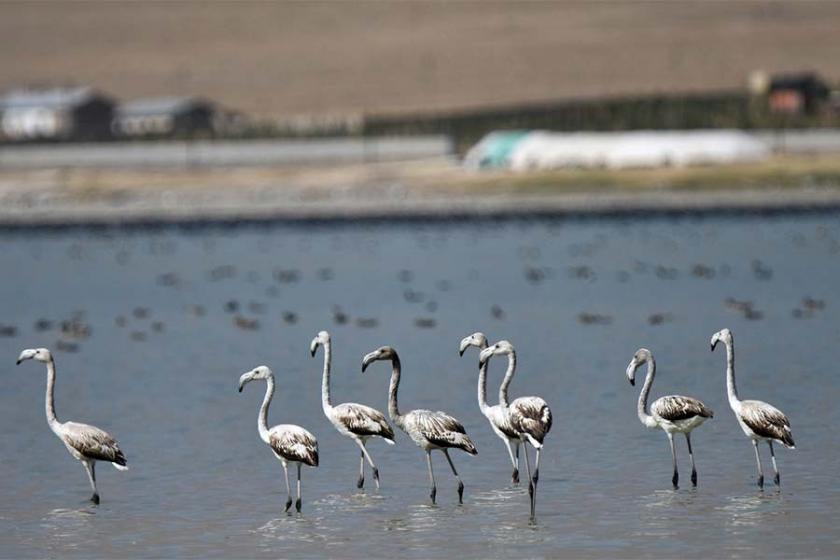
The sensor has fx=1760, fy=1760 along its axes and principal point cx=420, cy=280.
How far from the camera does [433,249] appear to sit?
73.6 meters

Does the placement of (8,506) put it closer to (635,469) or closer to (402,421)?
(402,421)

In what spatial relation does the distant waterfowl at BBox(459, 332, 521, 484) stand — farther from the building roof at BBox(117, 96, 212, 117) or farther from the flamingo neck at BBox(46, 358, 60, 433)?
the building roof at BBox(117, 96, 212, 117)

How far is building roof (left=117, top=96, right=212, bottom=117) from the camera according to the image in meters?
158

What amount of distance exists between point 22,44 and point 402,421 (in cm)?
16823

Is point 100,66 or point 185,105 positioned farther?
point 100,66

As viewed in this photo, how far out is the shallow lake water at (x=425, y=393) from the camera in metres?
19.5

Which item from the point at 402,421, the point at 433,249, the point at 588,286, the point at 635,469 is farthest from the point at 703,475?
the point at 433,249

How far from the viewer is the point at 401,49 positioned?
176m

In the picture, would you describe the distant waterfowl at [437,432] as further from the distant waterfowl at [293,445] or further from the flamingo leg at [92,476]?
the flamingo leg at [92,476]

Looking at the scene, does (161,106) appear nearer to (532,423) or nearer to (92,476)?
(92,476)

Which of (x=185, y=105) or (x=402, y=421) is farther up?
(x=185, y=105)

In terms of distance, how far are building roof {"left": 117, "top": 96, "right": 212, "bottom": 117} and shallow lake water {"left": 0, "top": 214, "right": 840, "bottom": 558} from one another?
8882cm

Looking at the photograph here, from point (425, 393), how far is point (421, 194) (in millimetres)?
65933

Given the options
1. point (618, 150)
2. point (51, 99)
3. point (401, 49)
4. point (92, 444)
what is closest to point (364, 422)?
point (92, 444)
